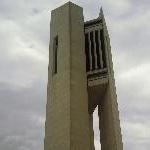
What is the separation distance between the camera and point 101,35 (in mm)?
27078

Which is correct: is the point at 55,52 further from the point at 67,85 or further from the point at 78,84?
the point at 67,85

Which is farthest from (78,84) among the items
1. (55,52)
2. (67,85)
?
(55,52)

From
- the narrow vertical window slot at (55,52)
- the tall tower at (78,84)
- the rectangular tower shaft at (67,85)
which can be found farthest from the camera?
the narrow vertical window slot at (55,52)

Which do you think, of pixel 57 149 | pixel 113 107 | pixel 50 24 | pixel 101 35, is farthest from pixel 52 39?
pixel 57 149

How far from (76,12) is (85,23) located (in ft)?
3.82

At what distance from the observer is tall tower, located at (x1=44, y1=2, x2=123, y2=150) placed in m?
21.5

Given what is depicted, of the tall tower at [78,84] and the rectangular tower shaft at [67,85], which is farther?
the tall tower at [78,84]

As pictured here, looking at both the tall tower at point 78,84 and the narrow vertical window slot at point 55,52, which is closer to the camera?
the tall tower at point 78,84

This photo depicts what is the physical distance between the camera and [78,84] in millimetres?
23641

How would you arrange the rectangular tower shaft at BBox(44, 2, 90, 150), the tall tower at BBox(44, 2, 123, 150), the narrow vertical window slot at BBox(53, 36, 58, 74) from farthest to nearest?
the narrow vertical window slot at BBox(53, 36, 58, 74) < the tall tower at BBox(44, 2, 123, 150) < the rectangular tower shaft at BBox(44, 2, 90, 150)

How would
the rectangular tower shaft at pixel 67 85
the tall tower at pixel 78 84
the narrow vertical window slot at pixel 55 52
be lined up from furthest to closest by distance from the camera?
the narrow vertical window slot at pixel 55 52
the tall tower at pixel 78 84
the rectangular tower shaft at pixel 67 85

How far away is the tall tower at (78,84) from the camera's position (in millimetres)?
21531

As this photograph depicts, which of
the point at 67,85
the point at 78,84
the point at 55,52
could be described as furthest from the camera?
the point at 55,52

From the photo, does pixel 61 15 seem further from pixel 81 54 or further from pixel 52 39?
pixel 81 54
